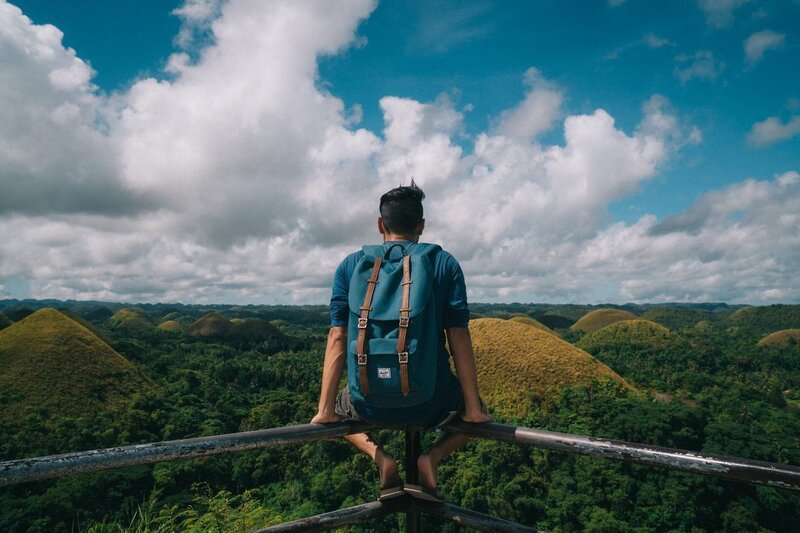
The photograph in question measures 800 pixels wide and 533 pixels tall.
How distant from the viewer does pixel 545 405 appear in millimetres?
44219

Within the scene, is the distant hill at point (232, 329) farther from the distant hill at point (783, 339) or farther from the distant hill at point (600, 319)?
the distant hill at point (783, 339)

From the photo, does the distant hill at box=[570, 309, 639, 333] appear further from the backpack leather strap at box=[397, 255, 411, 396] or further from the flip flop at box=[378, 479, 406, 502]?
the backpack leather strap at box=[397, 255, 411, 396]

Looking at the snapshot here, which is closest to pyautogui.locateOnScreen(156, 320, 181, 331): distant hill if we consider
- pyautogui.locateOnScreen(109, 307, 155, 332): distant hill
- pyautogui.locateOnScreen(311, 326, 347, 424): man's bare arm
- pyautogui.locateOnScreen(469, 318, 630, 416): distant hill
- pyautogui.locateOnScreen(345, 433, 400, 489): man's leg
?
pyautogui.locateOnScreen(109, 307, 155, 332): distant hill

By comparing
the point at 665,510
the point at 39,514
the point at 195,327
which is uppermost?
the point at 195,327

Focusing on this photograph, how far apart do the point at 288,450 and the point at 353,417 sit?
38475 mm

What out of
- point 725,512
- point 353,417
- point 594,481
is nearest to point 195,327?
point 594,481

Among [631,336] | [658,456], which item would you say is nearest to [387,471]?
[658,456]

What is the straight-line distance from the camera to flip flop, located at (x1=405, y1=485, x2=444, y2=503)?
5.75ft

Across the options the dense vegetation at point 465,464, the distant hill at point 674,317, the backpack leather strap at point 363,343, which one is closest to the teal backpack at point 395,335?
the backpack leather strap at point 363,343

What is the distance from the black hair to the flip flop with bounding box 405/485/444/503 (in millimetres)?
1064

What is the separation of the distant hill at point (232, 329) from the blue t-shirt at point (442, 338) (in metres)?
102

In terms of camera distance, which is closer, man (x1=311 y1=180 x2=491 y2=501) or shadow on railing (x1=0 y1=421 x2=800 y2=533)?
shadow on railing (x1=0 y1=421 x2=800 y2=533)

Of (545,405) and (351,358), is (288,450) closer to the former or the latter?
(545,405)

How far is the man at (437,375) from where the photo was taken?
183 cm
